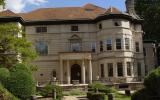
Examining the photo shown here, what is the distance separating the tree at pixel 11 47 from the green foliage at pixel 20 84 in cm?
1312

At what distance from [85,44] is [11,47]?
16282 mm

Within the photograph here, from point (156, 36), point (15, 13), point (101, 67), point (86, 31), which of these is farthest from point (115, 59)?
point (156, 36)

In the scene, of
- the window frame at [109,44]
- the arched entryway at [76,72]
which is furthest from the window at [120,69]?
the arched entryway at [76,72]

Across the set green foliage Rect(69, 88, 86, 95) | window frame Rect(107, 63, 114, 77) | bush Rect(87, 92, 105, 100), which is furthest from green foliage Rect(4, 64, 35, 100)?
window frame Rect(107, 63, 114, 77)

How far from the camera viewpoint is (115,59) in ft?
177

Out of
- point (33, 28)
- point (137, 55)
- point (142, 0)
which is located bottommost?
point (137, 55)

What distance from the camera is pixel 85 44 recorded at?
57.1 metres

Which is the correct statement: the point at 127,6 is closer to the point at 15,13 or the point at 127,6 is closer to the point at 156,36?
the point at 156,36

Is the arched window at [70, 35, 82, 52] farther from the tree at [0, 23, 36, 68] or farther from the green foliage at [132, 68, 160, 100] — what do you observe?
the green foliage at [132, 68, 160, 100]

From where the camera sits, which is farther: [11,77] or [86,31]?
[86,31]

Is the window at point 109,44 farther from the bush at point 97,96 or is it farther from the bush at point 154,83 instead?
the bush at point 154,83

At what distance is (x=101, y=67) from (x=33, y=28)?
10620mm

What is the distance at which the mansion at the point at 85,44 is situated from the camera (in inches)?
2130

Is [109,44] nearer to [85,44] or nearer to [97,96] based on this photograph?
[85,44]
